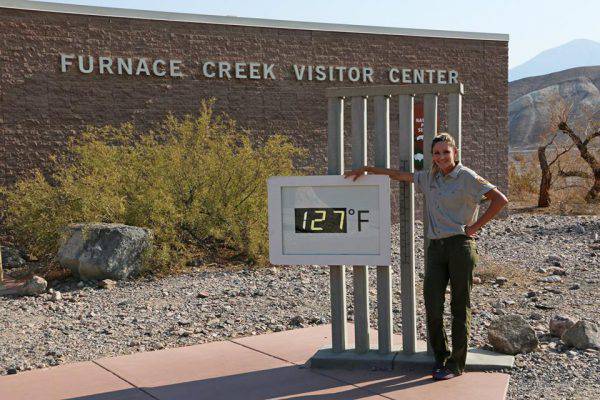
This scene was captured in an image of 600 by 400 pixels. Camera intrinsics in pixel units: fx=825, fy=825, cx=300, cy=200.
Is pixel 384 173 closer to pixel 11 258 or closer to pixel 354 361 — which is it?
pixel 354 361

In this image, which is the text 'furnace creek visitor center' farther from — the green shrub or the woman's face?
the woman's face

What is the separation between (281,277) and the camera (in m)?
11.0

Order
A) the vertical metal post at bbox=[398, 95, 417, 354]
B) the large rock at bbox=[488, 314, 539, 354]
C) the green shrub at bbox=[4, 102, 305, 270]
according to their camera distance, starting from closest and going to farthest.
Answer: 1. the vertical metal post at bbox=[398, 95, 417, 354]
2. the large rock at bbox=[488, 314, 539, 354]
3. the green shrub at bbox=[4, 102, 305, 270]

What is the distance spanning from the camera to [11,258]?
538 inches

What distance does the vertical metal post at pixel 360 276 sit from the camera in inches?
252

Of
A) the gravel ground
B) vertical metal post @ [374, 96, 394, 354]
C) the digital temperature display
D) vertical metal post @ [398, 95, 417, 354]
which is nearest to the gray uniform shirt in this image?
vertical metal post @ [398, 95, 417, 354]

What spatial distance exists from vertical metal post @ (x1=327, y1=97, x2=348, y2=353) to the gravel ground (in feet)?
4.36

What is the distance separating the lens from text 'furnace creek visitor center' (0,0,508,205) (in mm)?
15367

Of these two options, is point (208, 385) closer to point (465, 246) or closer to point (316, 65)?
point (465, 246)

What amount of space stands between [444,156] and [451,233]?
539 mm

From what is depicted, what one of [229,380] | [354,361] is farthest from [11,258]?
[354,361]

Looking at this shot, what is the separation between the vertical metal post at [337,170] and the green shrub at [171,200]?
17.6 ft

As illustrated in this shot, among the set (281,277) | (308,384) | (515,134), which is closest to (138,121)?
(281,277)

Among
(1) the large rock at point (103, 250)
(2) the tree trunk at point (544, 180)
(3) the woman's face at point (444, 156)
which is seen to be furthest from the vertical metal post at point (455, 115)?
(2) the tree trunk at point (544, 180)
